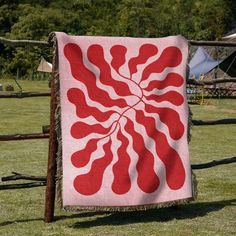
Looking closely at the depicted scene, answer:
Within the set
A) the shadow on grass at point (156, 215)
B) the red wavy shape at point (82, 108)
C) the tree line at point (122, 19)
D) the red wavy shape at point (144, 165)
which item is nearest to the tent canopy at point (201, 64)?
the shadow on grass at point (156, 215)

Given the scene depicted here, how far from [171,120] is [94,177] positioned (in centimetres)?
83

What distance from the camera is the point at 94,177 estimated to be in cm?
493

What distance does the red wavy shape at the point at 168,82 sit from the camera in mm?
5168

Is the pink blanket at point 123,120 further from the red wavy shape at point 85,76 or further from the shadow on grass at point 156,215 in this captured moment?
the shadow on grass at point 156,215

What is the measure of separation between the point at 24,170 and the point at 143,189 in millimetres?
3054

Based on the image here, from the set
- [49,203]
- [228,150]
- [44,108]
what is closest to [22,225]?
[49,203]

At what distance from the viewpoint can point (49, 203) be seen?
509cm

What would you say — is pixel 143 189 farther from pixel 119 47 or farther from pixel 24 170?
pixel 24 170

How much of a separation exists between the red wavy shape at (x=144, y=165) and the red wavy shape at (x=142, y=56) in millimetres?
441

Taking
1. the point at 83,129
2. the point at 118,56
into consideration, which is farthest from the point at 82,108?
the point at 118,56

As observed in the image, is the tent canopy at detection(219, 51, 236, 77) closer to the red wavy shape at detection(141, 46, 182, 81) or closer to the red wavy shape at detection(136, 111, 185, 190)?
the red wavy shape at detection(141, 46, 182, 81)

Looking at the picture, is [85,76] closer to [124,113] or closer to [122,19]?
[124,113]

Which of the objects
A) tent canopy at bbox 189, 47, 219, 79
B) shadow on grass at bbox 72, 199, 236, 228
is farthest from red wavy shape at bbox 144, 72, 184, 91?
tent canopy at bbox 189, 47, 219, 79

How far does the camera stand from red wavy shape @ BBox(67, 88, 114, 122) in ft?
16.2
